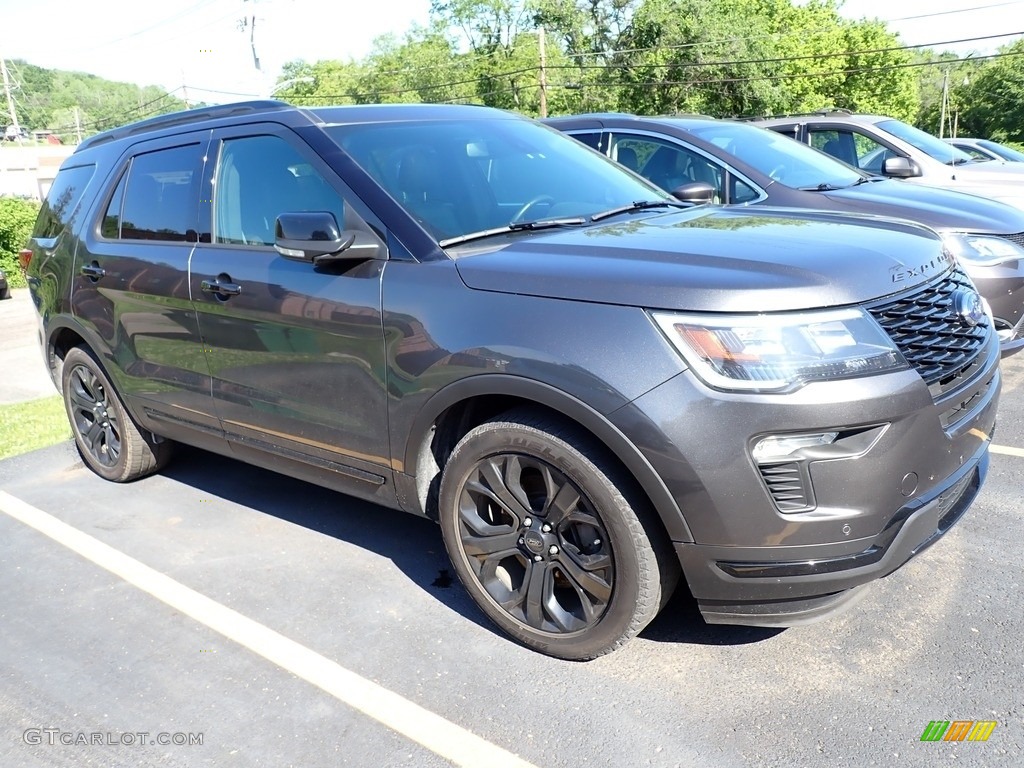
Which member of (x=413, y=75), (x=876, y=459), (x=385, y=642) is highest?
(x=413, y=75)

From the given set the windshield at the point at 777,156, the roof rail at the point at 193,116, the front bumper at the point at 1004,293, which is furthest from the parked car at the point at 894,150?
the roof rail at the point at 193,116

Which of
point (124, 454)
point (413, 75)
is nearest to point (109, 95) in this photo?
point (413, 75)

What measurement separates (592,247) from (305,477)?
161cm

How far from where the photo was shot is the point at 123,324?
4324 mm

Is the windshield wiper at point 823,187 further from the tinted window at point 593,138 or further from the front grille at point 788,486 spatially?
the front grille at point 788,486

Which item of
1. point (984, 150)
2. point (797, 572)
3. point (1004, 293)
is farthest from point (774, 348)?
point (984, 150)

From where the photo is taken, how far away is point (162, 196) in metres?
4.19

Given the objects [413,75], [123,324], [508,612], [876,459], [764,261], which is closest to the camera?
[876,459]

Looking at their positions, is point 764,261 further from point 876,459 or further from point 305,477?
point 305,477

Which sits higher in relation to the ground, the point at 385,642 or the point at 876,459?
the point at 876,459

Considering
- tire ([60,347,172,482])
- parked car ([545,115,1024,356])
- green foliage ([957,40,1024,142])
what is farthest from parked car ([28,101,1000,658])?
A: green foliage ([957,40,1024,142])

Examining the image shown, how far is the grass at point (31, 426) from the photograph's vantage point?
19.1 feet

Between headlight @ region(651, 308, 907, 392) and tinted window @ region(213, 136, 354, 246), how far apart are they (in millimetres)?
1526

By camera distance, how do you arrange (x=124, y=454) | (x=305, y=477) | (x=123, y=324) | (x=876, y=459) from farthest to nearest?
(x=124, y=454)
(x=123, y=324)
(x=305, y=477)
(x=876, y=459)
